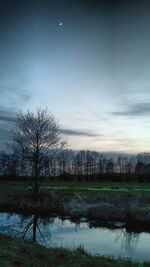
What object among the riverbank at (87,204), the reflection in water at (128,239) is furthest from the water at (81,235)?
the riverbank at (87,204)

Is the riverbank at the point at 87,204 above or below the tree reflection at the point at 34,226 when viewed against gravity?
above

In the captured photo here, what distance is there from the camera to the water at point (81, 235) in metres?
23.3

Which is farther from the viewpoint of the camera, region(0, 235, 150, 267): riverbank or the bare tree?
the bare tree

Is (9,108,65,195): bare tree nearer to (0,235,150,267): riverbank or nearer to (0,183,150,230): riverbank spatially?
(0,183,150,230): riverbank

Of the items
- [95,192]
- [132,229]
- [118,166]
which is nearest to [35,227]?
[132,229]

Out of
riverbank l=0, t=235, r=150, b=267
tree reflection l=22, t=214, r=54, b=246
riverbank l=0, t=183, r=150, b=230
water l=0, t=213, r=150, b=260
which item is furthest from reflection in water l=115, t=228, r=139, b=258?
riverbank l=0, t=235, r=150, b=267

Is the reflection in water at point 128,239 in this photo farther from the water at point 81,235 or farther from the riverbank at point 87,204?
the riverbank at point 87,204

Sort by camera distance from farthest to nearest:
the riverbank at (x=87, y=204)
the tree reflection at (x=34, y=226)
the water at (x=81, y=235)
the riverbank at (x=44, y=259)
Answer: the riverbank at (x=87, y=204) → the tree reflection at (x=34, y=226) → the water at (x=81, y=235) → the riverbank at (x=44, y=259)

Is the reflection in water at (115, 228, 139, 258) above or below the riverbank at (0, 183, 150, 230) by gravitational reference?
below

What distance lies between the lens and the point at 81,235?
29.4 m

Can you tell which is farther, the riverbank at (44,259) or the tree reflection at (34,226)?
the tree reflection at (34,226)

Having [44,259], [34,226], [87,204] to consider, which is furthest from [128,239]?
[87,204]

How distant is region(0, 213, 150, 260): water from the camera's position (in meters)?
23.3

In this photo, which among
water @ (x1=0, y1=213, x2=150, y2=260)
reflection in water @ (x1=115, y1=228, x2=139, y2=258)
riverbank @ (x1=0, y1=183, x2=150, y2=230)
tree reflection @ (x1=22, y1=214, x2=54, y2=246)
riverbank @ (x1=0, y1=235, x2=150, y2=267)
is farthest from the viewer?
riverbank @ (x1=0, y1=183, x2=150, y2=230)
